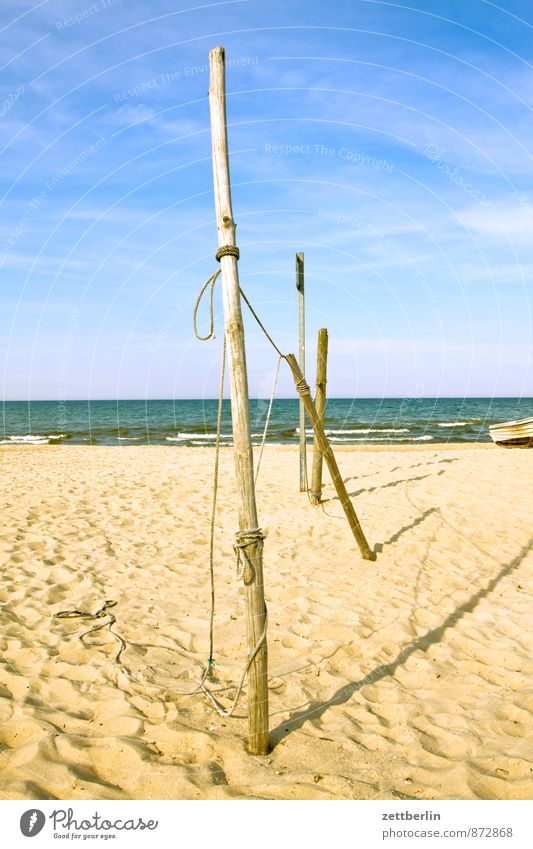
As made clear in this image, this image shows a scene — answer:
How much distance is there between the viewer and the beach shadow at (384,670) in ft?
11.0

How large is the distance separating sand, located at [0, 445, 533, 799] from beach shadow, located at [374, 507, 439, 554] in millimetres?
37

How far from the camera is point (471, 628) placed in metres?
4.75

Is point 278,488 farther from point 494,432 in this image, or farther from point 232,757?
point 494,432

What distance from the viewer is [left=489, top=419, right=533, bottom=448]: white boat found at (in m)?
18.8

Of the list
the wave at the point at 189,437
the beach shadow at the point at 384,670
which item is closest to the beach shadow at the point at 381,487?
the beach shadow at the point at 384,670

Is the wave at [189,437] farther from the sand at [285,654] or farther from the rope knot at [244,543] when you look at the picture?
the rope knot at [244,543]

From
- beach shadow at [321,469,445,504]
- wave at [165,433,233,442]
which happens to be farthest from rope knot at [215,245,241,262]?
wave at [165,433,233,442]

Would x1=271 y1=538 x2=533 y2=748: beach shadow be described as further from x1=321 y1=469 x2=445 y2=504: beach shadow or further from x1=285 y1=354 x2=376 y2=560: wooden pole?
x1=321 y1=469 x2=445 y2=504: beach shadow

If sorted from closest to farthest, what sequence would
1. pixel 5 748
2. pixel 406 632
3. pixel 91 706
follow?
pixel 5 748 < pixel 91 706 < pixel 406 632

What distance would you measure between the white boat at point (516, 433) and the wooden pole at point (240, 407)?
18173mm

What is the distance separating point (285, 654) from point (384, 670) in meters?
0.78

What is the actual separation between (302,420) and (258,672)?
5689 mm

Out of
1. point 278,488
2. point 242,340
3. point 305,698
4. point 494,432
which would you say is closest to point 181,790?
point 305,698

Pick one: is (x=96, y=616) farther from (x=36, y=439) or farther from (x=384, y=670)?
(x=36, y=439)
